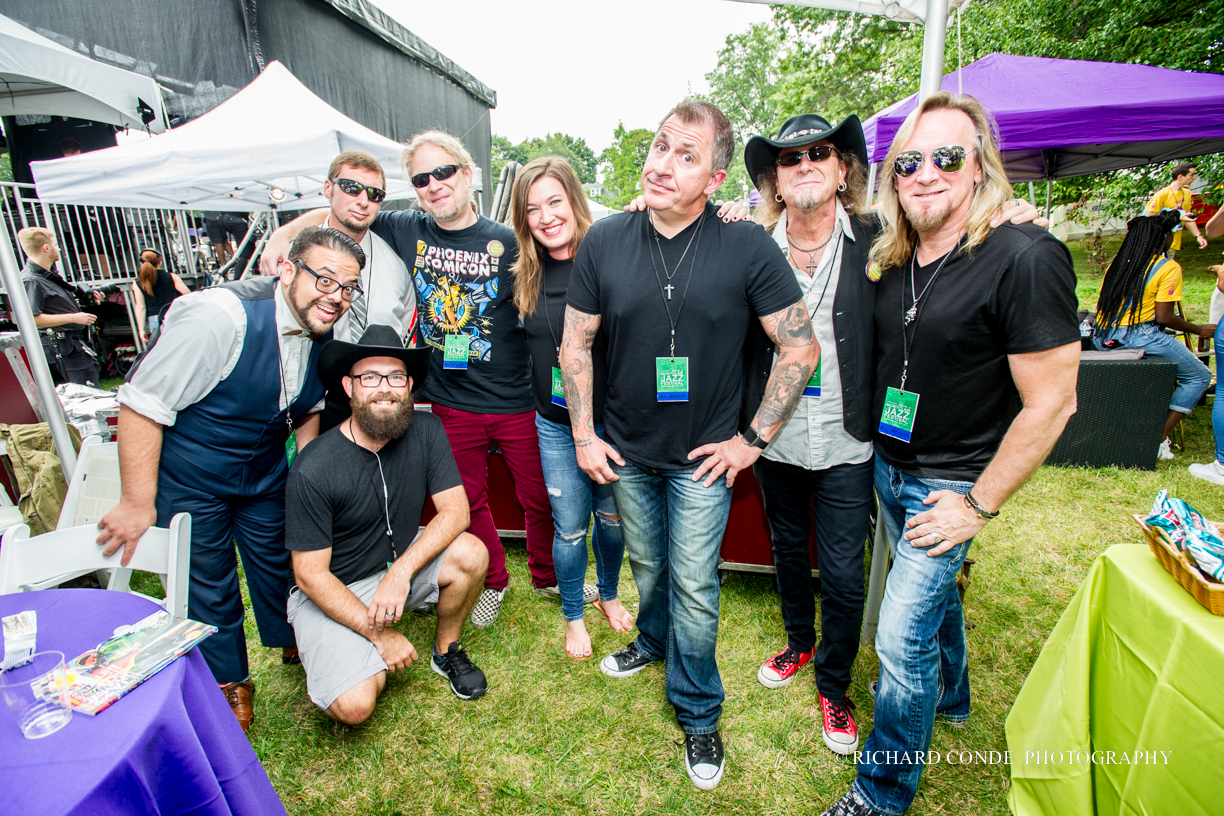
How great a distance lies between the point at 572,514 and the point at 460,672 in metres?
0.83

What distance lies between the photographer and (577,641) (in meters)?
2.63

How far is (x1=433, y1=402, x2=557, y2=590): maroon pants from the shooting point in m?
2.65

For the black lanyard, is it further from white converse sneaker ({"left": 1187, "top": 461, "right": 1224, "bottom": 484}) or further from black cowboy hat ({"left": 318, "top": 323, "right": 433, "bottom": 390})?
white converse sneaker ({"left": 1187, "top": 461, "right": 1224, "bottom": 484})

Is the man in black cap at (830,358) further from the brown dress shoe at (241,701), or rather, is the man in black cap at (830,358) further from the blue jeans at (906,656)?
the brown dress shoe at (241,701)

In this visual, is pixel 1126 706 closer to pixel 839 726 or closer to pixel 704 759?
pixel 839 726

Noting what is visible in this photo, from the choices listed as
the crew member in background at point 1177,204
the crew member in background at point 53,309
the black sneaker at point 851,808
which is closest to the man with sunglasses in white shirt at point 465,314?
the black sneaker at point 851,808

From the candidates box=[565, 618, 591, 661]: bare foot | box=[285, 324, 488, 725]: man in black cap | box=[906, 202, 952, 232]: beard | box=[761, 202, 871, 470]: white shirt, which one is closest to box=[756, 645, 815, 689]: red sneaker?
box=[565, 618, 591, 661]: bare foot

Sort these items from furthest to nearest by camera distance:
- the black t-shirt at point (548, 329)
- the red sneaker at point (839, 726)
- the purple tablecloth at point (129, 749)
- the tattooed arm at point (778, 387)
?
the black t-shirt at point (548, 329)
the red sneaker at point (839, 726)
the tattooed arm at point (778, 387)
the purple tablecloth at point (129, 749)

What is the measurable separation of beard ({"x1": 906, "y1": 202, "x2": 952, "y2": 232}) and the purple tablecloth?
2.19 meters

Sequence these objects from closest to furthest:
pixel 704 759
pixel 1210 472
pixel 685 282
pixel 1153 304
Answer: pixel 685 282, pixel 704 759, pixel 1210 472, pixel 1153 304

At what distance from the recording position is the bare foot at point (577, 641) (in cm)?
261

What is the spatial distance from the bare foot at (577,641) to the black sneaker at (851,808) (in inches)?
45.3

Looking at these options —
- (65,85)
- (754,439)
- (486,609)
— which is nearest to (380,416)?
(486,609)

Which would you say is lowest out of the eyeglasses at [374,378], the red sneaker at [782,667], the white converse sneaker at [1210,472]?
the red sneaker at [782,667]
